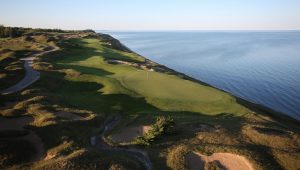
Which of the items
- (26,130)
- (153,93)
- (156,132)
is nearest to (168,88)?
(153,93)

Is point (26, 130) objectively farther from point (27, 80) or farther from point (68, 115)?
point (27, 80)

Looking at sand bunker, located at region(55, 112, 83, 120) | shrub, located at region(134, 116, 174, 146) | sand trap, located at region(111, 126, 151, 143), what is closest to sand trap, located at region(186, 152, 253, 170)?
shrub, located at region(134, 116, 174, 146)

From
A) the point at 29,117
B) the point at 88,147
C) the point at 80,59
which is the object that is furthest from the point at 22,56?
the point at 88,147

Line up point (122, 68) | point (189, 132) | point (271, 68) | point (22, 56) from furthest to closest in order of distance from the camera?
point (271, 68), point (22, 56), point (122, 68), point (189, 132)

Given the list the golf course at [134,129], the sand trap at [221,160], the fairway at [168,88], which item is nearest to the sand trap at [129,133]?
the golf course at [134,129]

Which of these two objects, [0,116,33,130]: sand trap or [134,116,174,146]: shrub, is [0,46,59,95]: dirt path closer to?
[0,116,33,130]: sand trap

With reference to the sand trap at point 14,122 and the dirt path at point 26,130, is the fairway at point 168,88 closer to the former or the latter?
the sand trap at point 14,122

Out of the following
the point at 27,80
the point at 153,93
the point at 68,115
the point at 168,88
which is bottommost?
the point at 68,115

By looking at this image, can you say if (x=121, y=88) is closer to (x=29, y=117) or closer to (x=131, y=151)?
(x=29, y=117)
